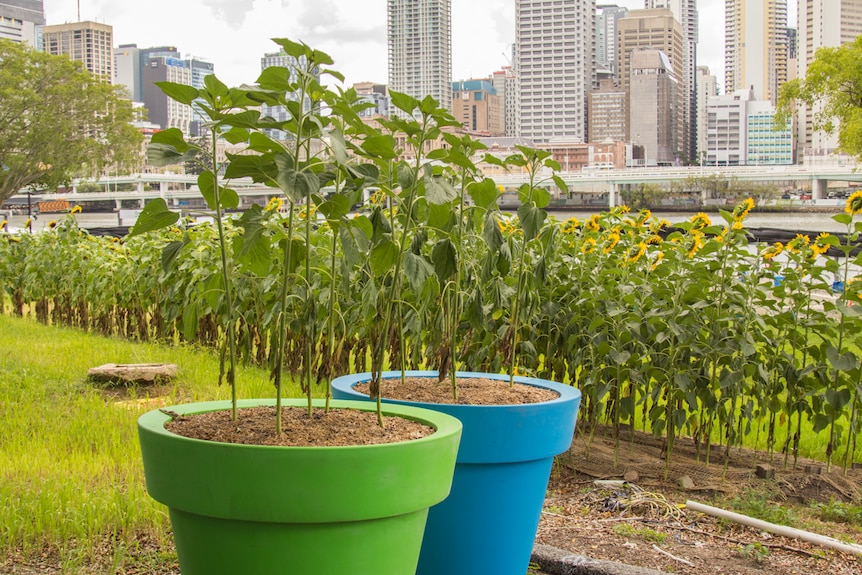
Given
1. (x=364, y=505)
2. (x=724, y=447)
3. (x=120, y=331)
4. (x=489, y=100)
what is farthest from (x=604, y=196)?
(x=489, y=100)

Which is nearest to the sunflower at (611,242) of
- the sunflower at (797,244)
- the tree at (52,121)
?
the sunflower at (797,244)

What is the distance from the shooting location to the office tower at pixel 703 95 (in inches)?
5143

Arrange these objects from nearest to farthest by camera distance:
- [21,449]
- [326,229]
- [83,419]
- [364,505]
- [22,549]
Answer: [364,505]
[22,549]
[21,449]
[83,419]
[326,229]

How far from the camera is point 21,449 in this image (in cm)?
303

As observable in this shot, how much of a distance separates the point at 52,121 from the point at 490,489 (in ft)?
77.6

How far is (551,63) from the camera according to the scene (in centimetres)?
13162

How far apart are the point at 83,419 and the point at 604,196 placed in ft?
104

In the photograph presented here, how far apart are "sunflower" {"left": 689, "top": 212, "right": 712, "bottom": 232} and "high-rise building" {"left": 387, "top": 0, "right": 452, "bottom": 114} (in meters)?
96.7

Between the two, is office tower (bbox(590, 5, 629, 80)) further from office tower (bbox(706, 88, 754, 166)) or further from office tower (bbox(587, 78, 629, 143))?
office tower (bbox(706, 88, 754, 166))

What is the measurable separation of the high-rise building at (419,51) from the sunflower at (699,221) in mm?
96709

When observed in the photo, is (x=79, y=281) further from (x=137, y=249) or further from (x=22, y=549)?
(x=22, y=549)

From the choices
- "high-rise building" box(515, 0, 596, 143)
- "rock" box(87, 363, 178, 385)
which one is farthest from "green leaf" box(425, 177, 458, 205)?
"high-rise building" box(515, 0, 596, 143)

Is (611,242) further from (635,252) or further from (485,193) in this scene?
(485,193)

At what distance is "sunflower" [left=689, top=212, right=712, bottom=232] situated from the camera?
317 centimetres
